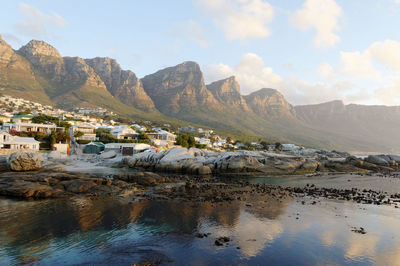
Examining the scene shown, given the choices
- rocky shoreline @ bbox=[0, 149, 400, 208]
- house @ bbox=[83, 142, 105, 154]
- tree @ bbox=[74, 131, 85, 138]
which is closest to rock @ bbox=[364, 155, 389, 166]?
rocky shoreline @ bbox=[0, 149, 400, 208]

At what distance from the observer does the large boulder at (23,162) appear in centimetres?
4519

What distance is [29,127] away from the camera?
82188mm

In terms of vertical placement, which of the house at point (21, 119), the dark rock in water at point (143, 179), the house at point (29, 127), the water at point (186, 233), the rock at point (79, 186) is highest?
the house at point (21, 119)

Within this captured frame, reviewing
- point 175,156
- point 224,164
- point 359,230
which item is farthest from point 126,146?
point 359,230

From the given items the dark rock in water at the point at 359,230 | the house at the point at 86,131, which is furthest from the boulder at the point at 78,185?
the house at the point at 86,131

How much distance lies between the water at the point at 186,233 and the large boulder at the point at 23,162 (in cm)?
2389

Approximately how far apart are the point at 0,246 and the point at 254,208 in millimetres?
22039

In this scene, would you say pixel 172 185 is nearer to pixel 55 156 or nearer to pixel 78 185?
pixel 78 185

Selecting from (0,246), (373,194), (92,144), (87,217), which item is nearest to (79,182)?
(87,217)

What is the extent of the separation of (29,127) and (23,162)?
1786 inches

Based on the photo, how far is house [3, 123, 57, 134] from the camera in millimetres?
78375

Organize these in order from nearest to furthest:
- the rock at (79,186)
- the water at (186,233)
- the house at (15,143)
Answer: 1. the water at (186,233)
2. the rock at (79,186)
3. the house at (15,143)

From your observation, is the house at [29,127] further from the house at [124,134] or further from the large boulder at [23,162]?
the large boulder at [23,162]

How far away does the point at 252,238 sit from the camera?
17.7 metres
